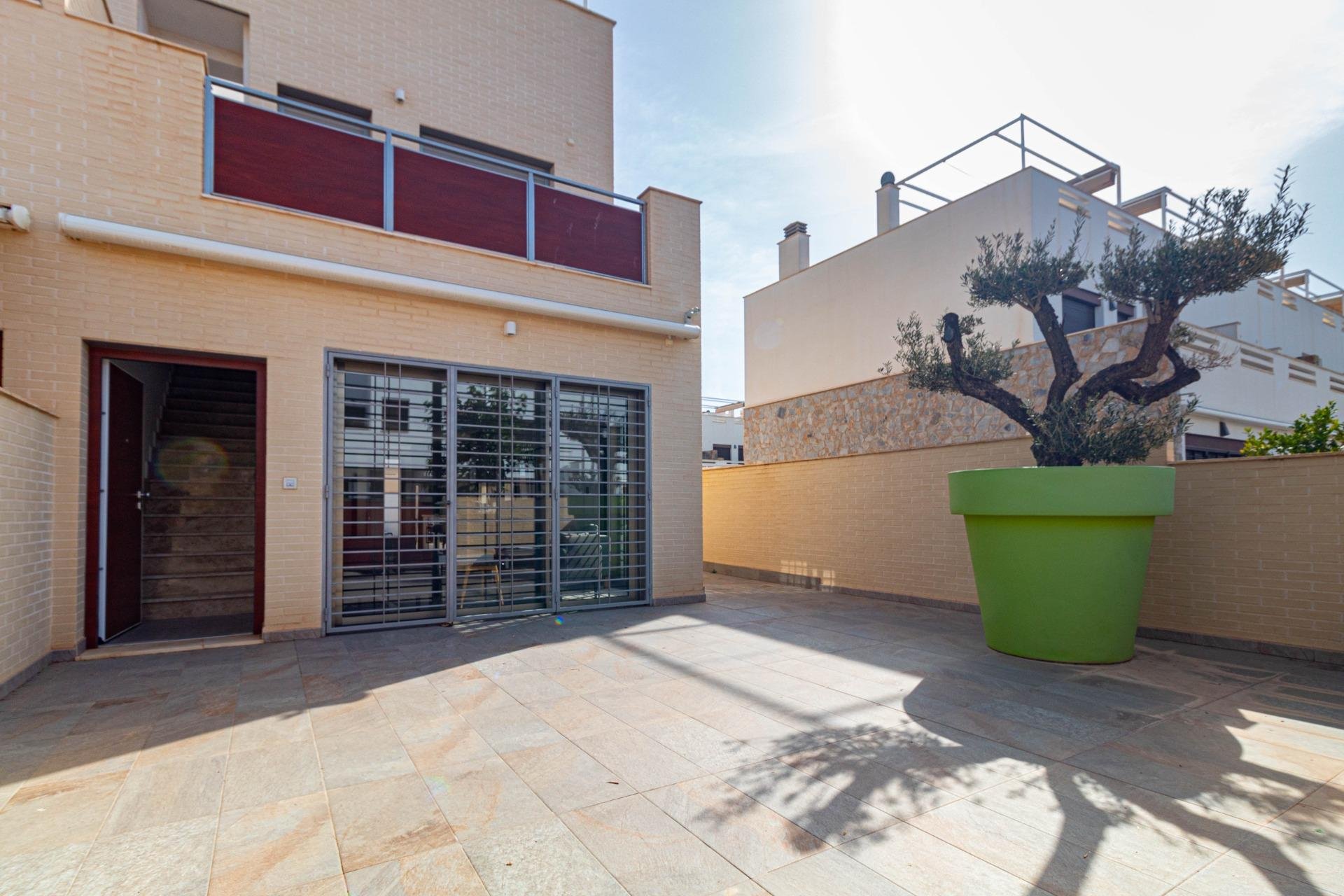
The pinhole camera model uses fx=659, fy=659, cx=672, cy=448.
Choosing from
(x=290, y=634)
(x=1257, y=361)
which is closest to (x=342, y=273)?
(x=290, y=634)

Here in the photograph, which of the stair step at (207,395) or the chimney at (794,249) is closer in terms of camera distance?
the stair step at (207,395)

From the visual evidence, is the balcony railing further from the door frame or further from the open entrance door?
the open entrance door

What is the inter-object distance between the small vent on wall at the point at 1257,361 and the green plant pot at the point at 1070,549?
300 inches

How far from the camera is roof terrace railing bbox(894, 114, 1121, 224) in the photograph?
10.1 meters

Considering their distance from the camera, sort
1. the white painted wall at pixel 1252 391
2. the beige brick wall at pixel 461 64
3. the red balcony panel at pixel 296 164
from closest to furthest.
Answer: the red balcony panel at pixel 296 164, the beige brick wall at pixel 461 64, the white painted wall at pixel 1252 391

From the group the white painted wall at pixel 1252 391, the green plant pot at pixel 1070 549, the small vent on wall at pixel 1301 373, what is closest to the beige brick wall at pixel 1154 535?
the green plant pot at pixel 1070 549

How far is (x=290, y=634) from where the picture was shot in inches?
210

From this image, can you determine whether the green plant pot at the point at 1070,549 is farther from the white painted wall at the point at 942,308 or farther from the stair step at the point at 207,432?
the stair step at the point at 207,432

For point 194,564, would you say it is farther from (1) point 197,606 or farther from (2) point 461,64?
(2) point 461,64

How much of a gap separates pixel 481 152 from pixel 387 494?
5585 millimetres

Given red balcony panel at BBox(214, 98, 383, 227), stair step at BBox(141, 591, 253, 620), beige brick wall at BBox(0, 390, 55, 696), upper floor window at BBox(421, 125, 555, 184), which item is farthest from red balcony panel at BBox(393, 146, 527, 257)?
stair step at BBox(141, 591, 253, 620)

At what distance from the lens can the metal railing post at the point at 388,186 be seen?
6.05 metres

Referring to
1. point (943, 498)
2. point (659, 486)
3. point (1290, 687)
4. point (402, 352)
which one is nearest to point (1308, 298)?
point (943, 498)

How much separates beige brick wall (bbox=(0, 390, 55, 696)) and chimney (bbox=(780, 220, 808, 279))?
39.4ft
